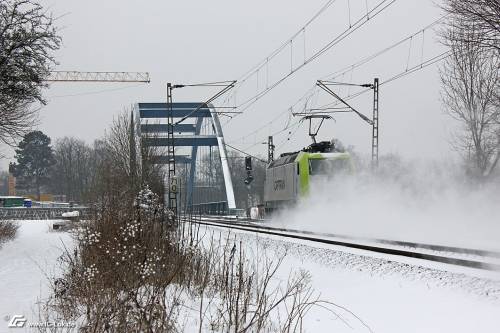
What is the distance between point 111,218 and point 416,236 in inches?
460

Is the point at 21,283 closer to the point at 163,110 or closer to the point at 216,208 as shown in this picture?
the point at 216,208

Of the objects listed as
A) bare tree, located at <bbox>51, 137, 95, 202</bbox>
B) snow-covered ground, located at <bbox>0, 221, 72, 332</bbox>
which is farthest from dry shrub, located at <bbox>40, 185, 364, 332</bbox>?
bare tree, located at <bbox>51, 137, 95, 202</bbox>

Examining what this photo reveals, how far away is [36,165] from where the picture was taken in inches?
4166

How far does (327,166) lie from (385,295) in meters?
17.2

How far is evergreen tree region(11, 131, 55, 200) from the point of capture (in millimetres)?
103750

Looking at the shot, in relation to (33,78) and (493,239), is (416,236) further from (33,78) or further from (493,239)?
(33,78)

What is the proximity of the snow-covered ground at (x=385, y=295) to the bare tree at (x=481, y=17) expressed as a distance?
6.90 m

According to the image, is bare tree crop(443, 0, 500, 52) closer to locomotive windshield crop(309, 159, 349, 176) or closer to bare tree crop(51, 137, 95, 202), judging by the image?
locomotive windshield crop(309, 159, 349, 176)

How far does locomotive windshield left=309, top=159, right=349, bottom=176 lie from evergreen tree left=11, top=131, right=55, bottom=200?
88999mm

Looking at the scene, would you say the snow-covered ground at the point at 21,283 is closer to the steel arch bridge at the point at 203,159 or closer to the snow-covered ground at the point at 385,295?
the snow-covered ground at the point at 385,295

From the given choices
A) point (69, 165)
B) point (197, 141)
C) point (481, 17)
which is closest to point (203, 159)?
point (197, 141)

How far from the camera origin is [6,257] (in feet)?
51.2

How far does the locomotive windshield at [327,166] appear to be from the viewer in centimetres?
2489

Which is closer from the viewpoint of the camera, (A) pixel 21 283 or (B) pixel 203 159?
(A) pixel 21 283
